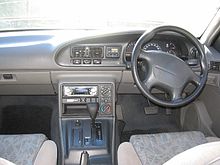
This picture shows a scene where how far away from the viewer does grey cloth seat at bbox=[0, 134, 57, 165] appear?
176 centimetres

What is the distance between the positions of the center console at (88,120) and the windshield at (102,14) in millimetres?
425

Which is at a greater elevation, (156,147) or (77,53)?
(77,53)

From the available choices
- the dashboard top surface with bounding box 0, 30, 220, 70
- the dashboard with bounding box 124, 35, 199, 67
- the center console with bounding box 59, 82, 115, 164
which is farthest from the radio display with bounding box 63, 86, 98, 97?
the dashboard with bounding box 124, 35, 199, 67

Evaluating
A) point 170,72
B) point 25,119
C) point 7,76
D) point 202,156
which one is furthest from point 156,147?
point 25,119

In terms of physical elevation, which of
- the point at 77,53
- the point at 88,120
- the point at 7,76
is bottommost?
the point at 88,120

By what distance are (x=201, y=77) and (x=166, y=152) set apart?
412 mm

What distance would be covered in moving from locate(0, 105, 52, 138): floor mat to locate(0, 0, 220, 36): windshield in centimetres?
71

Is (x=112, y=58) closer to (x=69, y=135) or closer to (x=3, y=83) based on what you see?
(x=69, y=135)

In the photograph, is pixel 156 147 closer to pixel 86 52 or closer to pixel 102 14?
pixel 86 52

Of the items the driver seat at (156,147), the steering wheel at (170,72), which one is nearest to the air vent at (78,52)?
the steering wheel at (170,72)

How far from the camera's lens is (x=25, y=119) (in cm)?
286

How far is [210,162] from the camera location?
0.96 metres

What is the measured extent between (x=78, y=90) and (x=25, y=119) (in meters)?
0.75

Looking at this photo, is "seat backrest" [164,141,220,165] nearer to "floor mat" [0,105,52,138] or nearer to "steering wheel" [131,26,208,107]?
"steering wheel" [131,26,208,107]
